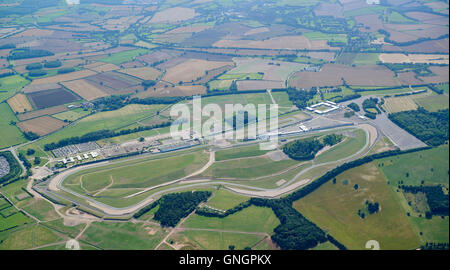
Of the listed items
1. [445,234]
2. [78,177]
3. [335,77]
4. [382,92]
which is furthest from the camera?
[335,77]

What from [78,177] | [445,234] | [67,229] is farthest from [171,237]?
[445,234]

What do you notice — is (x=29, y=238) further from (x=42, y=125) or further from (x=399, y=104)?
(x=399, y=104)

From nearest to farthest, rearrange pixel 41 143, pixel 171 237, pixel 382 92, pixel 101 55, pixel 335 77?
pixel 171 237 < pixel 41 143 < pixel 382 92 < pixel 335 77 < pixel 101 55

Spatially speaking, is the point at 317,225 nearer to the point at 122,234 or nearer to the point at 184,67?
the point at 122,234

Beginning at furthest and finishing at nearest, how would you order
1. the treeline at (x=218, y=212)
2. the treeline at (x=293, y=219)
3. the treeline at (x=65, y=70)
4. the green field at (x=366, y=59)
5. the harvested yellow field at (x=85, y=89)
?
the treeline at (x=65, y=70), the green field at (x=366, y=59), the harvested yellow field at (x=85, y=89), the treeline at (x=218, y=212), the treeline at (x=293, y=219)

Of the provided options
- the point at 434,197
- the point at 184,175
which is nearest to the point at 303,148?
the point at 184,175

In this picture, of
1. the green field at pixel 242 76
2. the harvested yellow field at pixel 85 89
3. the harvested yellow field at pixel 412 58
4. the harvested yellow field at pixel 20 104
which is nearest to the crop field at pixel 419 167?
the harvested yellow field at pixel 412 58

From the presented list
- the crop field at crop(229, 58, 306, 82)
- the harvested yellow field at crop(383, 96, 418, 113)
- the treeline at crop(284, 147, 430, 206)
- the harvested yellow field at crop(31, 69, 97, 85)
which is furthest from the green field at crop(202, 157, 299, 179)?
the harvested yellow field at crop(31, 69, 97, 85)

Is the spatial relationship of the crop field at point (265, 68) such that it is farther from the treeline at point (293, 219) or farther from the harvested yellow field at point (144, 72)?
the treeline at point (293, 219)
